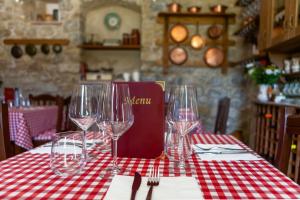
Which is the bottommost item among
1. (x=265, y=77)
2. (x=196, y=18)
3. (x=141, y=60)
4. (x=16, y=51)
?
(x=265, y=77)

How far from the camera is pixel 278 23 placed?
2.55 meters

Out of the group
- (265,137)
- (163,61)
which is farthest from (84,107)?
(163,61)

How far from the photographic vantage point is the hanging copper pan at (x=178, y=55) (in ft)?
13.4

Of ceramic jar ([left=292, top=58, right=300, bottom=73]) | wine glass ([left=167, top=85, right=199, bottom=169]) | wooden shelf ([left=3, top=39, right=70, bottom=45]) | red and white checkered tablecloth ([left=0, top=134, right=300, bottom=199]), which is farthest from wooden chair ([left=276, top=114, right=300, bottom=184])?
wooden shelf ([left=3, top=39, right=70, bottom=45])

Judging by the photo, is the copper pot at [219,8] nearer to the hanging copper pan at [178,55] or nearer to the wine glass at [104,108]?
the hanging copper pan at [178,55]

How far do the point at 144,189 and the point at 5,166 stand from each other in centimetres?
44

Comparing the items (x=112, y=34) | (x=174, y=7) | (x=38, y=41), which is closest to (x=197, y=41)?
(x=174, y=7)

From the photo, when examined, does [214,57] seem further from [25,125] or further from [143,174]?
[143,174]

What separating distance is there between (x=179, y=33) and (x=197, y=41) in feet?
0.95

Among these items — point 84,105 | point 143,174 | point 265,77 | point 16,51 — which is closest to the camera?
point 143,174

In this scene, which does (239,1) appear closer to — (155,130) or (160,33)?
(160,33)

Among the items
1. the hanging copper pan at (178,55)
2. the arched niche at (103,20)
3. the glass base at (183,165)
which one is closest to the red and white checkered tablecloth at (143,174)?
the glass base at (183,165)

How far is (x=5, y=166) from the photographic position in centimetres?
80

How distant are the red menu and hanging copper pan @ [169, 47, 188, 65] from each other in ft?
10.6
